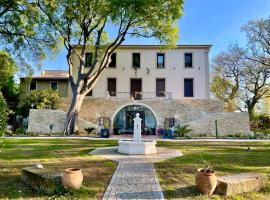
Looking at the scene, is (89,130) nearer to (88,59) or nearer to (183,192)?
(88,59)

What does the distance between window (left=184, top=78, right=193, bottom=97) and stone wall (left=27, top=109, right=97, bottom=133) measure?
34.9 ft

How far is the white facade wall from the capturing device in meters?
28.1

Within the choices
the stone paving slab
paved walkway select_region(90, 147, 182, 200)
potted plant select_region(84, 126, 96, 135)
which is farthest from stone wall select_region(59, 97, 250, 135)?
the stone paving slab

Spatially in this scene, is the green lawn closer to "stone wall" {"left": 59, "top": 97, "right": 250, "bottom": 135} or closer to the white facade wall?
"stone wall" {"left": 59, "top": 97, "right": 250, "bottom": 135}

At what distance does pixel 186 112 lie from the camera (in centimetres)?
2453

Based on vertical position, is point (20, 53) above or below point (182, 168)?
above

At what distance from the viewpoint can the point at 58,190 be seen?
5.62 m

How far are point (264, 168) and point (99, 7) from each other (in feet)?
57.5

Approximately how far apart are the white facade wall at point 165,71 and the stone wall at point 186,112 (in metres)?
2.12

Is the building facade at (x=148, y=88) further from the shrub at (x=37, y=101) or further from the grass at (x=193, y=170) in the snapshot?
the grass at (x=193, y=170)

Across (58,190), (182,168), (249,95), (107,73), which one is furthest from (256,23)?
(58,190)

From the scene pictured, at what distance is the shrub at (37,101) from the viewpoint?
25108 millimetres

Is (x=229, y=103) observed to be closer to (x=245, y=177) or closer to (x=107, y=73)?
(x=107, y=73)

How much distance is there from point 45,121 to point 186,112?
12.8 meters
